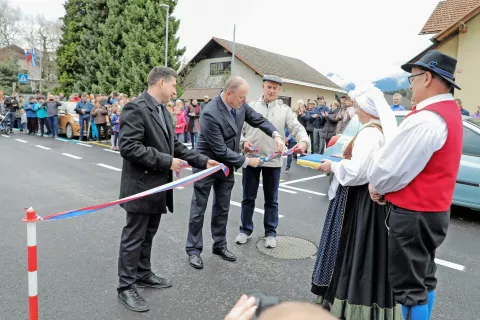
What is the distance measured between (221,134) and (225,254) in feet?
4.55

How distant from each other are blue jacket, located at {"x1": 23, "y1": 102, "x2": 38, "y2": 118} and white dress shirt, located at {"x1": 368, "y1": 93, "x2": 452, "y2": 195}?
59.0 feet

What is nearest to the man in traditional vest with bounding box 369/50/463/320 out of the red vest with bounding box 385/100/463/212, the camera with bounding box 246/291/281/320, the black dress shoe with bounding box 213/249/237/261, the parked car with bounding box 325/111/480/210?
A: the red vest with bounding box 385/100/463/212

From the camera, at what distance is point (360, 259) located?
2.82 metres

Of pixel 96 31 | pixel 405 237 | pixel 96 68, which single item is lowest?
pixel 405 237

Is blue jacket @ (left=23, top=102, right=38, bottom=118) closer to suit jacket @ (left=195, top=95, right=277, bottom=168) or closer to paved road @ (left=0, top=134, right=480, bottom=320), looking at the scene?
paved road @ (left=0, top=134, right=480, bottom=320)

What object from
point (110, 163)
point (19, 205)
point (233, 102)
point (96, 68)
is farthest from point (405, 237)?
point (96, 68)

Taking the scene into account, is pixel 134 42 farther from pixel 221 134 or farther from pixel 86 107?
pixel 221 134

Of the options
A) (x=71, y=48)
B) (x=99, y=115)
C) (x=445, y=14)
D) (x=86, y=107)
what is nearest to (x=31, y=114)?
(x=86, y=107)

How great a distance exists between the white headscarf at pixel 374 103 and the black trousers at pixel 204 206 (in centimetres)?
180

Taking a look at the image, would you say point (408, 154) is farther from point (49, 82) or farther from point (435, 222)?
point (49, 82)

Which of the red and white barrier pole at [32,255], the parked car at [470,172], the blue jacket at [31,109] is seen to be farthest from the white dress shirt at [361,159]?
the blue jacket at [31,109]

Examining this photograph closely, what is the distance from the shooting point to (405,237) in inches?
94.3

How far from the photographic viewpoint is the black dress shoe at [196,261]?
13.2 ft

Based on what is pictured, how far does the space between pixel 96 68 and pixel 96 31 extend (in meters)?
2.76
